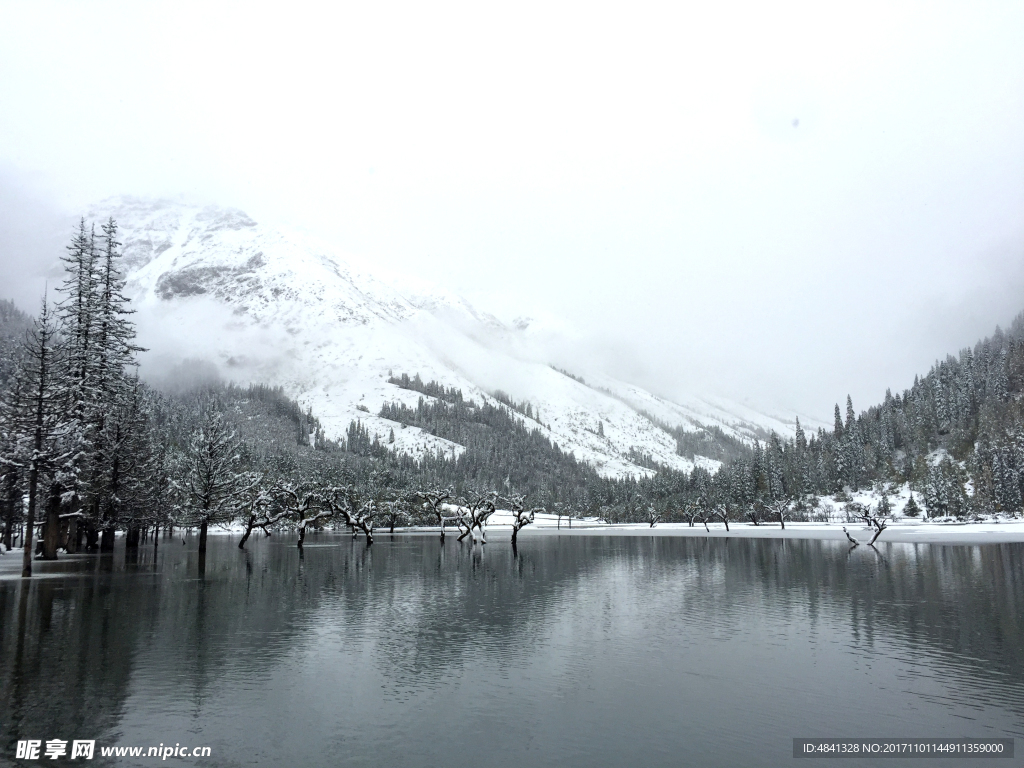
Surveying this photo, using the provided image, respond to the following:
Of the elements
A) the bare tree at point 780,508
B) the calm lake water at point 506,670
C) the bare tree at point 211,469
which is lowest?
the bare tree at point 780,508

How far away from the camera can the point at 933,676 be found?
21.0 metres

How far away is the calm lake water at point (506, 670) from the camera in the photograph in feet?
50.8

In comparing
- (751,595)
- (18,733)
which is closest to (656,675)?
(18,733)

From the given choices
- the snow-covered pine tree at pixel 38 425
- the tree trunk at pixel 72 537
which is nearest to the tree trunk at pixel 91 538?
the tree trunk at pixel 72 537

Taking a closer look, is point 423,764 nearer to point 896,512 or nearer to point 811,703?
point 811,703

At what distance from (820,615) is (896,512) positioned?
18001 cm

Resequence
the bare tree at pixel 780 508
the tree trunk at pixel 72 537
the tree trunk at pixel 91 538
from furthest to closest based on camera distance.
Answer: the bare tree at pixel 780 508, the tree trunk at pixel 91 538, the tree trunk at pixel 72 537

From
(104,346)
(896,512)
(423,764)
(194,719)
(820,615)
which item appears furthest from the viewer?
(896,512)

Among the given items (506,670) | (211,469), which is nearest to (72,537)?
(211,469)

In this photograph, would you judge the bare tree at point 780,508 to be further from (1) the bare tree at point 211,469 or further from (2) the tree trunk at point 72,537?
(2) the tree trunk at point 72,537

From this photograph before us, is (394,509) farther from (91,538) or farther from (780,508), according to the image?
(780,508)

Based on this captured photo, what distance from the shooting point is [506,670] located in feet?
71.9

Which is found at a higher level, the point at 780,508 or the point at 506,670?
the point at 506,670

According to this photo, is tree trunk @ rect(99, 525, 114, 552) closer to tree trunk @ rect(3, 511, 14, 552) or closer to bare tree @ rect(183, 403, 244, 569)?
tree trunk @ rect(3, 511, 14, 552)
